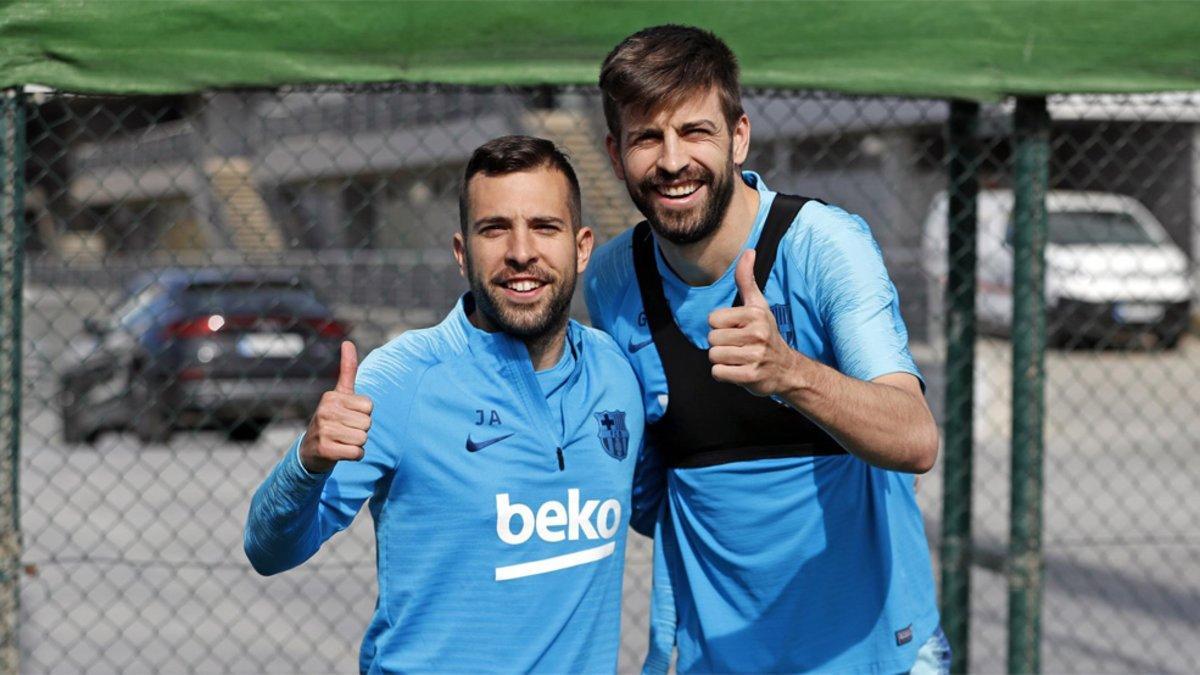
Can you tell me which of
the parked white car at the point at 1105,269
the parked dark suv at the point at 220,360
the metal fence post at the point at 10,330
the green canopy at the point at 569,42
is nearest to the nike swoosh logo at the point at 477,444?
the green canopy at the point at 569,42

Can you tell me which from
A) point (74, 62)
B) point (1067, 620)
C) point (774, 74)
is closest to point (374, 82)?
point (74, 62)

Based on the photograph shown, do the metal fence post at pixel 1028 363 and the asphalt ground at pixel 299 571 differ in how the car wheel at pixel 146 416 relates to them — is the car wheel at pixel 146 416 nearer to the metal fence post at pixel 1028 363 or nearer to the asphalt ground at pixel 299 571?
the asphalt ground at pixel 299 571

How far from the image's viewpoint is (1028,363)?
406 centimetres

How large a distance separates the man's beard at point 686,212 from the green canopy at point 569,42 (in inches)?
47.3

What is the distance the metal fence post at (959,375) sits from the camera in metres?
4.19

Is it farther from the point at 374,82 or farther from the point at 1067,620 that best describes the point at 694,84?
the point at 1067,620

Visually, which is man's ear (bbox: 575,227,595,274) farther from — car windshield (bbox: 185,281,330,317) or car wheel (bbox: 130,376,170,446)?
car wheel (bbox: 130,376,170,446)

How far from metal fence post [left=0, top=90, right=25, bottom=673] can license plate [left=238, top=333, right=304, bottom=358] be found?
658 centimetres

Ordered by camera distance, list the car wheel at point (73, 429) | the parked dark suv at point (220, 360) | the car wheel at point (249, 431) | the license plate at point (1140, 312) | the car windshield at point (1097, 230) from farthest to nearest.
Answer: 1. the car windshield at point (1097, 230)
2. the license plate at point (1140, 312)
3. the car wheel at point (73, 429)
4. the car wheel at point (249, 431)
5. the parked dark suv at point (220, 360)

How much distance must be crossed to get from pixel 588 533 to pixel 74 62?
201 cm

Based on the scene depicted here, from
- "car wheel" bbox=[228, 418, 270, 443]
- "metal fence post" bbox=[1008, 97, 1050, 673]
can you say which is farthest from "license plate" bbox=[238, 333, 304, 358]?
"metal fence post" bbox=[1008, 97, 1050, 673]

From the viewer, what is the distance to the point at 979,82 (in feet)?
12.9

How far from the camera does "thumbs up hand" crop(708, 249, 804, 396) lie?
2.16 m

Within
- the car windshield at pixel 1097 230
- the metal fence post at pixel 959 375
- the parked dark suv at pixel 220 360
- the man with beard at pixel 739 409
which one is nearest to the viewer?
the man with beard at pixel 739 409
